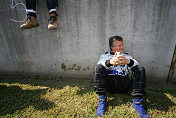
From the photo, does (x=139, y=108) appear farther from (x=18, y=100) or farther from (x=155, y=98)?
(x=18, y=100)

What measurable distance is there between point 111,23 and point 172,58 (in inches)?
67.8

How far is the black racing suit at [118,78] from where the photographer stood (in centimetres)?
240

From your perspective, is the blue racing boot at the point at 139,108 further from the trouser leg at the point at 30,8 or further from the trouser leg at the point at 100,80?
the trouser leg at the point at 30,8

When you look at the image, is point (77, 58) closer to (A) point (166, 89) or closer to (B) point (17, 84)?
(B) point (17, 84)

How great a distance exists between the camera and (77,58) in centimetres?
341

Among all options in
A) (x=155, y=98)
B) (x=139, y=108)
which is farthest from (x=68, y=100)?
(x=155, y=98)

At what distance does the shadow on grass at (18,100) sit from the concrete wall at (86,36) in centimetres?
76

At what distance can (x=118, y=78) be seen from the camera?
8.49 ft

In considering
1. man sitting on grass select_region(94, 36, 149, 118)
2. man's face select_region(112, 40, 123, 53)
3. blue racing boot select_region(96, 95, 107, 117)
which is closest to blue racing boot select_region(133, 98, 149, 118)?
man sitting on grass select_region(94, 36, 149, 118)

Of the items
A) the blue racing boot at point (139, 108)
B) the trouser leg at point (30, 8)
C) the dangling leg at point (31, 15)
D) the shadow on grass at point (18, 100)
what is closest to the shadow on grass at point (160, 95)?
the blue racing boot at point (139, 108)

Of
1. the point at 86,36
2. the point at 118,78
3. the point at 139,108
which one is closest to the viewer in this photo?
the point at 139,108

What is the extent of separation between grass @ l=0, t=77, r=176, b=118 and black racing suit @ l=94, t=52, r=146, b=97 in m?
0.28

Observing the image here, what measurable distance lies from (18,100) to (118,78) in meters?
2.19

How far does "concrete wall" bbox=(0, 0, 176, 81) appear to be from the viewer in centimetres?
289
